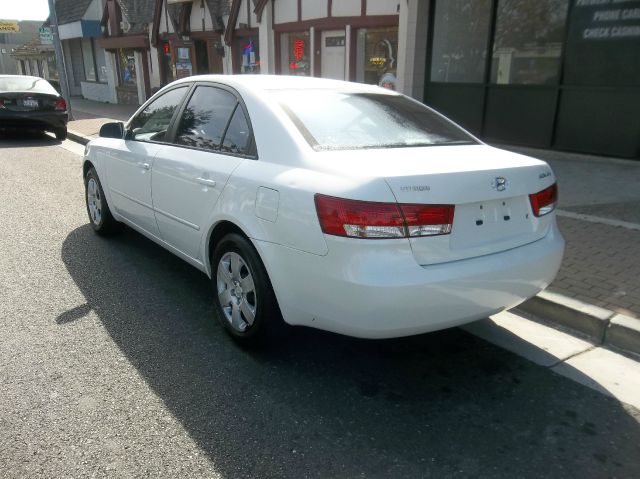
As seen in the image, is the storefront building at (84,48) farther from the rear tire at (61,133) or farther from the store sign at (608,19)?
the store sign at (608,19)

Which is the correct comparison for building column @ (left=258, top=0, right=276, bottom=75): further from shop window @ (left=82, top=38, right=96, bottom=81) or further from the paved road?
shop window @ (left=82, top=38, right=96, bottom=81)

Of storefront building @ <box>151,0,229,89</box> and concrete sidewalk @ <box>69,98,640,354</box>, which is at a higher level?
storefront building @ <box>151,0,229,89</box>

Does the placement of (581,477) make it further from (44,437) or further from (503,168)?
(44,437)

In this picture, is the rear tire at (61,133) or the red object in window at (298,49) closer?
the rear tire at (61,133)

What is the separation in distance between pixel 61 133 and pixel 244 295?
1248 cm

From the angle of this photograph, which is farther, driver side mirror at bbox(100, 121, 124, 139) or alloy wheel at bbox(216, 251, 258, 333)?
driver side mirror at bbox(100, 121, 124, 139)

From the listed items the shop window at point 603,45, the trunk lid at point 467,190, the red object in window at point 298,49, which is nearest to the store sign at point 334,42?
the red object in window at point 298,49

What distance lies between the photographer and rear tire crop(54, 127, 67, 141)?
13.7 metres

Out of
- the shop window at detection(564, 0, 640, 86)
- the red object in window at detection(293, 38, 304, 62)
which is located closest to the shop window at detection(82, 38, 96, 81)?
the red object in window at detection(293, 38, 304, 62)

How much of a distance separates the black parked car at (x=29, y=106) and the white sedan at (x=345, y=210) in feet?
35.2

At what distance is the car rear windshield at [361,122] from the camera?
320cm

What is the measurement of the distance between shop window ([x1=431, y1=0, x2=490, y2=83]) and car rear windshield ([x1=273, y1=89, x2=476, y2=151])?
6.98m

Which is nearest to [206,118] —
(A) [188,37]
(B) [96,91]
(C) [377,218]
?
(C) [377,218]

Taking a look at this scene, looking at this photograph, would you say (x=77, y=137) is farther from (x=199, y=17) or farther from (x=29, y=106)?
(x=199, y=17)
